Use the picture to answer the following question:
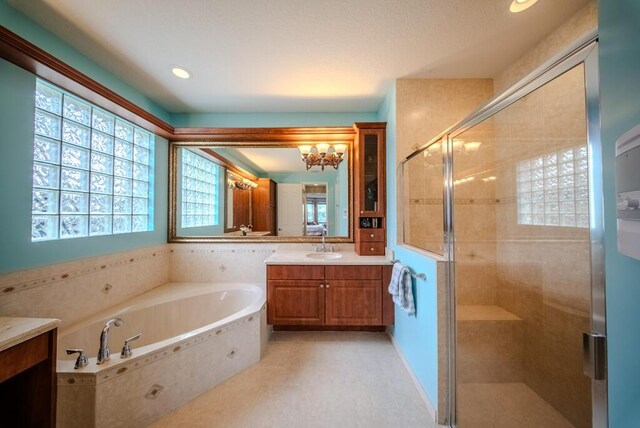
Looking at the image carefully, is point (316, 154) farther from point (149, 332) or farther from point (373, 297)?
point (149, 332)

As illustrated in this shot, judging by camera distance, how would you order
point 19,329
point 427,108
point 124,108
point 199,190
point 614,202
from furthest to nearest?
point 199,190 → point 427,108 → point 124,108 → point 19,329 → point 614,202

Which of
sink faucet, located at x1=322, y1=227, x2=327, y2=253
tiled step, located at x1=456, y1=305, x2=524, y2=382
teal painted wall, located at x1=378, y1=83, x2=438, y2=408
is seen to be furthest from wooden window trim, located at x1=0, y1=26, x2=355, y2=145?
tiled step, located at x1=456, y1=305, x2=524, y2=382

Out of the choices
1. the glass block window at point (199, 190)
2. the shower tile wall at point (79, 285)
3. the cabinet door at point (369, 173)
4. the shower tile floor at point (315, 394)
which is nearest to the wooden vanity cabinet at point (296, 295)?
the shower tile floor at point (315, 394)

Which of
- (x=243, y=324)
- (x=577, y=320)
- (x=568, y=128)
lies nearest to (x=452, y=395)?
(x=577, y=320)

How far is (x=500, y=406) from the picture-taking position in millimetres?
1357

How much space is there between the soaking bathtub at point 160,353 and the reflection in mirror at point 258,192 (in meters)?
0.71

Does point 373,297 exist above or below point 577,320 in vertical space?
below

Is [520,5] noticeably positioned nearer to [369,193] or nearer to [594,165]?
[594,165]

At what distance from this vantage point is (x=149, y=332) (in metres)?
2.04

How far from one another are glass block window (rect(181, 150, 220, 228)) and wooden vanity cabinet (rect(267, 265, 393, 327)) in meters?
1.21

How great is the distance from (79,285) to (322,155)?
235 centimetres

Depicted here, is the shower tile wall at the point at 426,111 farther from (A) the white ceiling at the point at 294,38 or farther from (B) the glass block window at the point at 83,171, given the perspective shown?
(B) the glass block window at the point at 83,171

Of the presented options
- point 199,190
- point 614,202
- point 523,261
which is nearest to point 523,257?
point 523,261

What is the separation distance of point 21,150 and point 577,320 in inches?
122
